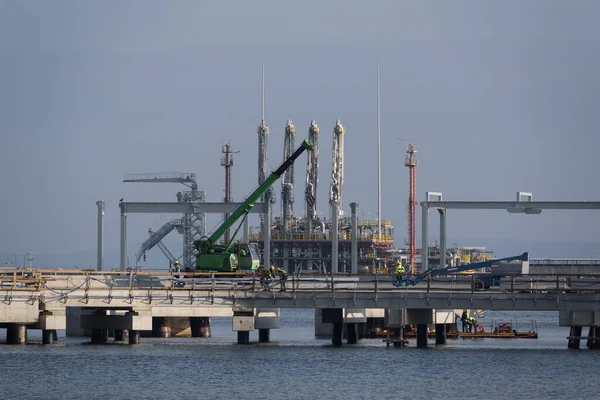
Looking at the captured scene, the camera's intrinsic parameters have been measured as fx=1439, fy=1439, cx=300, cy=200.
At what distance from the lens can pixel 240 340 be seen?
69.5m

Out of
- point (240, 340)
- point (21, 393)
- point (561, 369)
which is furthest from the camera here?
point (240, 340)

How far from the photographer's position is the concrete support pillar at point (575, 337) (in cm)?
6488

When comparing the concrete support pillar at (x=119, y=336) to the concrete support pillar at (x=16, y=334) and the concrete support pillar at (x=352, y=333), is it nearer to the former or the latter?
the concrete support pillar at (x=16, y=334)

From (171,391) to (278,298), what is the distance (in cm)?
1417

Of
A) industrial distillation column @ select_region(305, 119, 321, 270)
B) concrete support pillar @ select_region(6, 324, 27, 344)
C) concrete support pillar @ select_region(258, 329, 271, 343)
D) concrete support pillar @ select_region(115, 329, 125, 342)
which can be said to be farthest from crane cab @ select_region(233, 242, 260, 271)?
industrial distillation column @ select_region(305, 119, 321, 270)

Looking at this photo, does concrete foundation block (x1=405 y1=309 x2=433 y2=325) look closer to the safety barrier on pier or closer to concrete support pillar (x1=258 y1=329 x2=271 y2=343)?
the safety barrier on pier

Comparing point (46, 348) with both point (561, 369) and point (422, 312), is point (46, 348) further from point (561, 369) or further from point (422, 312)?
point (561, 369)

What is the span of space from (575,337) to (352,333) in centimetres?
1107

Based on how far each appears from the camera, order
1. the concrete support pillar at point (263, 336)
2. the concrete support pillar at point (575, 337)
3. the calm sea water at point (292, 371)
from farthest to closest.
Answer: the concrete support pillar at point (263, 336)
the concrete support pillar at point (575, 337)
the calm sea water at point (292, 371)

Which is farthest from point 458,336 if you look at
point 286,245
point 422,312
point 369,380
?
point 286,245

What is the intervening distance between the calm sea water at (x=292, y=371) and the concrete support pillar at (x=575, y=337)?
1.52ft

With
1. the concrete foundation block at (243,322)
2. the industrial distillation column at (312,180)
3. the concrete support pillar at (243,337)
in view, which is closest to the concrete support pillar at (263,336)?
the concrete support pillar at (243,337)

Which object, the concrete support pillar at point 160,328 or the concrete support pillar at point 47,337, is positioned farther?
the concrete support pillar at point 160,328

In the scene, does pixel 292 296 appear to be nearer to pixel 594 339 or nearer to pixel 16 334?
pixel 16 334
